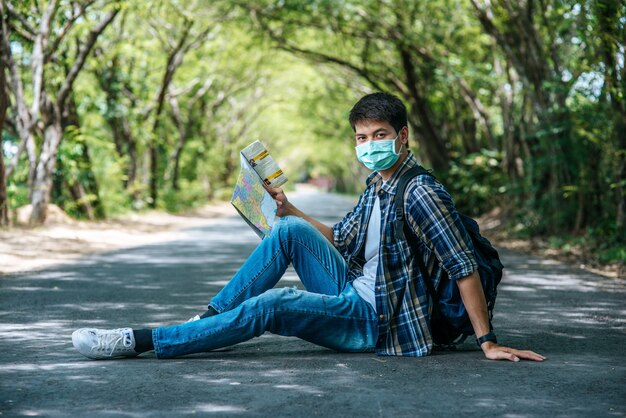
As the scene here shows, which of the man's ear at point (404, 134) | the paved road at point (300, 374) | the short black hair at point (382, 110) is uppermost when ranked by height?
the short black hair at point (382, 110)

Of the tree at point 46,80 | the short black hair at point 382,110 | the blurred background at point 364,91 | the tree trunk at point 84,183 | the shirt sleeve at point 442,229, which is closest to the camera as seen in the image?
the shirt sleeve at point 442,229

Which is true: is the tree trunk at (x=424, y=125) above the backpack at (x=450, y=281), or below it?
above

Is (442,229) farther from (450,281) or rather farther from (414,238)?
(450,281)

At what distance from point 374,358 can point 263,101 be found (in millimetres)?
44443

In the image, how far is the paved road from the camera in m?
3.79

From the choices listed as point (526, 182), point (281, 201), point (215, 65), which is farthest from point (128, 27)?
point (281, 201)

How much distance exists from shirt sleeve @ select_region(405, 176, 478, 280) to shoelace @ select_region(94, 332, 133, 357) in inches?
65.8

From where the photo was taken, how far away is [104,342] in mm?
4684

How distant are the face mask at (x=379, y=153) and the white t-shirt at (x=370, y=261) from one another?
239 millimetres

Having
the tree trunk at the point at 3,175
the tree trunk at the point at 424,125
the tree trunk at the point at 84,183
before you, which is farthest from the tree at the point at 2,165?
the tree trunk at the point at 424,125

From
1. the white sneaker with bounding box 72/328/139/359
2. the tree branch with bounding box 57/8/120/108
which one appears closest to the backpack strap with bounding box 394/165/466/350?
the white sneaker with bounding box 72/328/139/359

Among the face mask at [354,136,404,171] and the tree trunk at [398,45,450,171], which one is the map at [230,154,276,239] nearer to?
the face mask at [354,136,404,171]

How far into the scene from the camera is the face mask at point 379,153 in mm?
4691

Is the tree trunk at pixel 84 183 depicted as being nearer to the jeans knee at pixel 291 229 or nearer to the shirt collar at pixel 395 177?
the jeans knee at pixel 291 229
